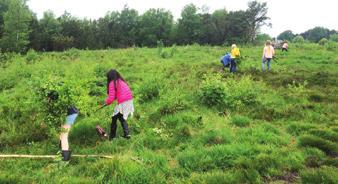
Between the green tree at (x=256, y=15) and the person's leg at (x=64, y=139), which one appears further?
the green tree at (x=256, y=15)

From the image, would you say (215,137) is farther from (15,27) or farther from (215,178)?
(15,27)

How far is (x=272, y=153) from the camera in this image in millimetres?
6660

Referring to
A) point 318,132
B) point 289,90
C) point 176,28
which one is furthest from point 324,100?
point 176,28

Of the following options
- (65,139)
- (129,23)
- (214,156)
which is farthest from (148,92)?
(129,23)

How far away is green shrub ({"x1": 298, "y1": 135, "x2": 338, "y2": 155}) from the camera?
7005mm

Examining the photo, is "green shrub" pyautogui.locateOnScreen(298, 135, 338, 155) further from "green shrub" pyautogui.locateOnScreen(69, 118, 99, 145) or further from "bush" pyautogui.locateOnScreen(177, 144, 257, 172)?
"green shrub" pyautogui.locateOnScreen(69, 118, 99, 145)

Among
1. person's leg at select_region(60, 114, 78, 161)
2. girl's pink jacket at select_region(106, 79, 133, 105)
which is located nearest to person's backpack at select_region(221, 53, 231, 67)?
girl's pink jacket at select_region(106, 79, 133, 105)

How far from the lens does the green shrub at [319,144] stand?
701cm

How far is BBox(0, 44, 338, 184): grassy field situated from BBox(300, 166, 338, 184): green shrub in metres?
0.02

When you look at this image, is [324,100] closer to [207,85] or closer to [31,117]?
[207,85]

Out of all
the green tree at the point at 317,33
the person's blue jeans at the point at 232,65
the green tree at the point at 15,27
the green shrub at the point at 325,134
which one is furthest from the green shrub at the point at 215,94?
the green tree at the point at 317,33

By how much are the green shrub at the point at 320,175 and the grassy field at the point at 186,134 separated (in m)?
0.02

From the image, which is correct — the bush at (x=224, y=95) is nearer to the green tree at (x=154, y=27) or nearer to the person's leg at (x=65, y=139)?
the person's leg at (x=65, y=139)

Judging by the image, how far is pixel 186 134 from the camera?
8.05 m
